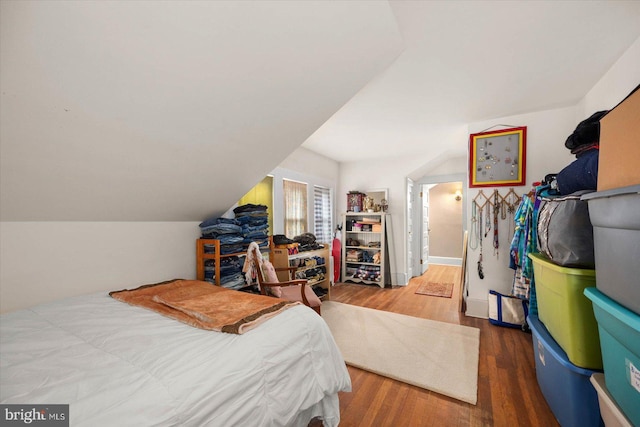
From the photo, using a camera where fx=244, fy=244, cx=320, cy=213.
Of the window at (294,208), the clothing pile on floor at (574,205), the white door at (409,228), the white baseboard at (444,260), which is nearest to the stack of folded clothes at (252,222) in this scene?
the window at (294,208)

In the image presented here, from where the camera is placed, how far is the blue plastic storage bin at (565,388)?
1303mm

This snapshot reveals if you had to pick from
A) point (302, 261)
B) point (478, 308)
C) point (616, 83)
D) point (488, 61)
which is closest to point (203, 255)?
point (302, 261)

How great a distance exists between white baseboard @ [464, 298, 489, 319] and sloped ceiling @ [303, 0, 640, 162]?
2.37 metres

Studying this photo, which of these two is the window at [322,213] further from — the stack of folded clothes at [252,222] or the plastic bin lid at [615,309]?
the plastic bin lid at [615,309]

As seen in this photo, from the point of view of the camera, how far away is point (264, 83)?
1577 millimetres

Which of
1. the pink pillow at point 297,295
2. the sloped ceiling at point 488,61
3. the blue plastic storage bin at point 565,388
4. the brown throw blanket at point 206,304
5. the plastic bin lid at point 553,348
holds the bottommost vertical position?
the blue plastic storage bin at point 565,388

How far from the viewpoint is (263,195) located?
3.53 metres

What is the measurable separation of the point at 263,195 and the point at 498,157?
3147mm

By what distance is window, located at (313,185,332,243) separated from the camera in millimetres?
4660

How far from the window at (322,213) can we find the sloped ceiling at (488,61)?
1.57 m

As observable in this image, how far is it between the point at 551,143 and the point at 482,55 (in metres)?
1.82

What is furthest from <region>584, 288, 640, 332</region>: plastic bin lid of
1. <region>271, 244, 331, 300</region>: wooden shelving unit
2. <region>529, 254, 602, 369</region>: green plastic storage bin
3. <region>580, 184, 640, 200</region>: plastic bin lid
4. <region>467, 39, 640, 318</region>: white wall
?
<region>271, 244, 331, 300</region>: wooden shelving unit

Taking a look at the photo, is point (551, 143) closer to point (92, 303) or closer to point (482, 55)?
point (482, 55)

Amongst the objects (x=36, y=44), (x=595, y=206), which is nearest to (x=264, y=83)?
(x=36, y=44)
